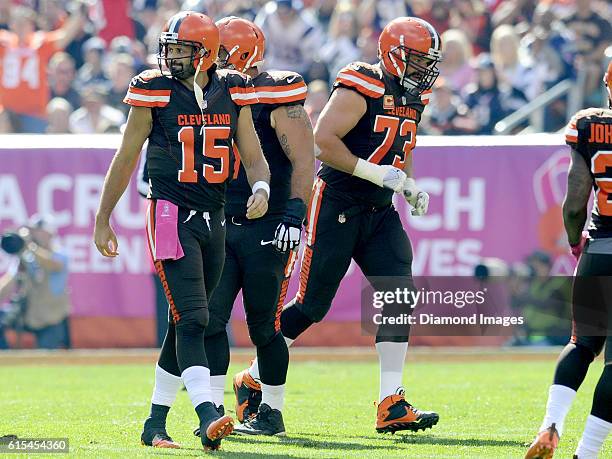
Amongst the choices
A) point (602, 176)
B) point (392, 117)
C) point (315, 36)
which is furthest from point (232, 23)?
point (315, 36)

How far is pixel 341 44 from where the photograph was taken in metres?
14.5

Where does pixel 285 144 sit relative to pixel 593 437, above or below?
above

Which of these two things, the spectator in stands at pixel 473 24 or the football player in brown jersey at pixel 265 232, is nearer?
the football player in brown jersey at pixel 265 232

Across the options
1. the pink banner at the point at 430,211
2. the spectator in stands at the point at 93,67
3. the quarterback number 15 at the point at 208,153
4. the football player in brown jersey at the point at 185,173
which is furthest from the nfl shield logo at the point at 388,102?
the spectator in stands at the point at 93,67

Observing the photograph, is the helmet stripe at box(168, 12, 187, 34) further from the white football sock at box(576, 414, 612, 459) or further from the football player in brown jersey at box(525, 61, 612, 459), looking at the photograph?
the white football sock at box(576, 414, 612, 459)

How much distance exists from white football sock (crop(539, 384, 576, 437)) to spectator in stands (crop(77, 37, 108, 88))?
401 inches

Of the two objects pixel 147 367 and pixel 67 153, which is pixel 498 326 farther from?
pixel 67 153

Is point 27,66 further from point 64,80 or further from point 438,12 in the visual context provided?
point 438,12

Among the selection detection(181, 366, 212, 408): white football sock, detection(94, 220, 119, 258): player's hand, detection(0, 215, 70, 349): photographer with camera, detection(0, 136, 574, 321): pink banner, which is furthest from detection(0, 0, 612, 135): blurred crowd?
detection(181, 366, 212, 408): white football sock

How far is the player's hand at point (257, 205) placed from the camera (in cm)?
596

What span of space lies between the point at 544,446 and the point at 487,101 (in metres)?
8.42

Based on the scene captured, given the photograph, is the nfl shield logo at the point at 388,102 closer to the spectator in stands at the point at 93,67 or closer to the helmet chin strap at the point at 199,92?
the helmet chin strap at the point at 199,92

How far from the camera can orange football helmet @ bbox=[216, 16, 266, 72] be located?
6.66 metres

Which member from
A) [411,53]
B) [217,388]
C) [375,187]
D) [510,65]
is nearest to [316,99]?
[510,65]
